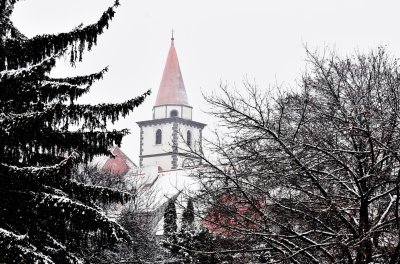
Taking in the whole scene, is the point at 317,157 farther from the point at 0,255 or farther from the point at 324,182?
the point at 0,255

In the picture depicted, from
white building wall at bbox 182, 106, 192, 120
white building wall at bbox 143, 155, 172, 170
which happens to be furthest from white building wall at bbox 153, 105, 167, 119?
white building wall at bbox 143, 155, 172, 170

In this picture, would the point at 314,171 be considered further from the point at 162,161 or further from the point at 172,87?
the point at 172,87

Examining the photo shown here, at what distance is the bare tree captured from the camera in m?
10.0

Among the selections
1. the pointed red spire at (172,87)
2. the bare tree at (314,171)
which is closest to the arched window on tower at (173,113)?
the pointed red spire at (172,87)

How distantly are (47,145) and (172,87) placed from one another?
6447cm

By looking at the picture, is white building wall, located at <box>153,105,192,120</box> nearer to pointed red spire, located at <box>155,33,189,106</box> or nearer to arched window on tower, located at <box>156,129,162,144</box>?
pointed red spire, located at <box>155,33,189,106</box>

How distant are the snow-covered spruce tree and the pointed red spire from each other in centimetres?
6297

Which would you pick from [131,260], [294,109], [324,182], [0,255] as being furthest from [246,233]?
[131,260]

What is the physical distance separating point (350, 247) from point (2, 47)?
19.4ft

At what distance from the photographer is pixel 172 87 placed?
2913 inches

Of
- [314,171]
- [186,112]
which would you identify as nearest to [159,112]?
[186,112]

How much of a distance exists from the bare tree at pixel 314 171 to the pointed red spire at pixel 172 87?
204 feet

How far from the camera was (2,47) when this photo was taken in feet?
31.4

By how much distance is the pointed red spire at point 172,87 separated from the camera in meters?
74.0
